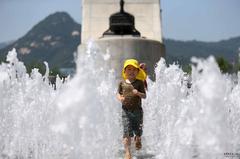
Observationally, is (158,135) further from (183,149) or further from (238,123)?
(183,149)

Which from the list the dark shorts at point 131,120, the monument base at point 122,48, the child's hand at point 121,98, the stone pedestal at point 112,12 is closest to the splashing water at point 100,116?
the child's hand at point 121,98

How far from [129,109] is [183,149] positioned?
1159 mm

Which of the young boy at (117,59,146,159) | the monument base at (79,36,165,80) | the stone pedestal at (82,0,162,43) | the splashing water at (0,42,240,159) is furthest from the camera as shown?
the stone pedestal at (82,0,162,43)

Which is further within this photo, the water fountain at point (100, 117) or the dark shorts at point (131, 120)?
the dark shorts at point (131, 120)

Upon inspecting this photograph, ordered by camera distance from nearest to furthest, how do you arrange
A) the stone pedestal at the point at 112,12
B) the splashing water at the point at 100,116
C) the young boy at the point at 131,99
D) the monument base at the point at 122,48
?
the splashing water at the point at 100,116 < the young boy at the point at 131,99 < the monument base at the point at 122,48 < the stone pedestal at the point at 112,12

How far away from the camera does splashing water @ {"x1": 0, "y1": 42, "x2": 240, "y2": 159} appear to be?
4.84 metres

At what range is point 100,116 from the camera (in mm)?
5535

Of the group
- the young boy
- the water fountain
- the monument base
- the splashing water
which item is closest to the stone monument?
the monument base

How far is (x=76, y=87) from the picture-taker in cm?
509

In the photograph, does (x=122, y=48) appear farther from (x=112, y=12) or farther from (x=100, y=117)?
(x=100, y=117)

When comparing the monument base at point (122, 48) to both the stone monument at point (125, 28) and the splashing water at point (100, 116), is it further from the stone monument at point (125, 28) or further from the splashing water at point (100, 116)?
the splashing water at point (100, 116)

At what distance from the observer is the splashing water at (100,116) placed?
484 cm

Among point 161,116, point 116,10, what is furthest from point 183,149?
point 116,10

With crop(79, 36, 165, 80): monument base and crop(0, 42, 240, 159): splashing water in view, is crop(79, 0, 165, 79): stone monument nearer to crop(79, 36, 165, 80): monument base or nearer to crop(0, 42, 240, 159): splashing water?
crop(79, 36, 165, 80): monument base
